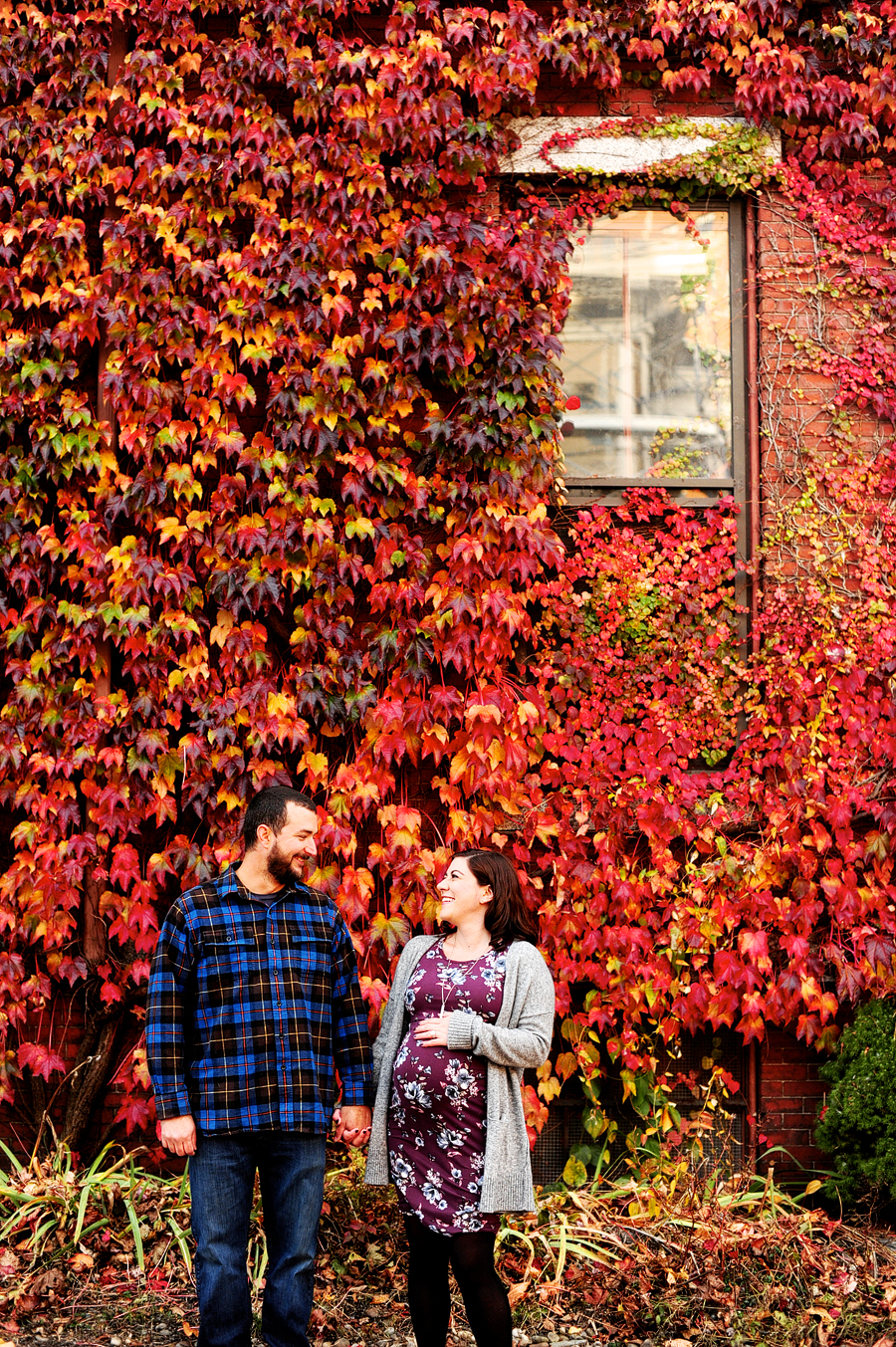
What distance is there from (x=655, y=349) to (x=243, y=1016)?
414 cm

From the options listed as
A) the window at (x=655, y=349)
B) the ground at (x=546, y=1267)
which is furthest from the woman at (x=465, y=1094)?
the window at (x=655, y=349)

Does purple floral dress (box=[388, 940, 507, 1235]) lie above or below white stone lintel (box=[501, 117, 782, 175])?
below

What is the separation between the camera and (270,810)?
Result: 332cm

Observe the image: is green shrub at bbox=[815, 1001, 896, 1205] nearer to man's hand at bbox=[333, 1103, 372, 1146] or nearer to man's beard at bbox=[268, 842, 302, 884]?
man's hand at bbox=[333, 1103, 372, 1146]

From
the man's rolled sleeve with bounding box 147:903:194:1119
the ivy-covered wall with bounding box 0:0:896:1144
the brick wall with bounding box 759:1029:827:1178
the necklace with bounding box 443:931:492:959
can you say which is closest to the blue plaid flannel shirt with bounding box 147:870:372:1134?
the man's rolled sleeve with bounding box 147:903:194:1119

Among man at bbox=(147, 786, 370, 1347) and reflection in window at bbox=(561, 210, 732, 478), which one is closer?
man at bbox=(147, 786, 370, 1347)

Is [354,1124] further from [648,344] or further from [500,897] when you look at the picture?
[648,344]

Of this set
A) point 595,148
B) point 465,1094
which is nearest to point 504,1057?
point 465,1094

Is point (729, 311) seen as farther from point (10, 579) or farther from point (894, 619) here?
point (10, 579)

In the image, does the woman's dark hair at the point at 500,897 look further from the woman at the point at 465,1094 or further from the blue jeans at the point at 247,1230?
the blue jeans at the point at 247,1230

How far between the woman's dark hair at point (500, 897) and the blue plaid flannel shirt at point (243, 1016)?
52 centimetres

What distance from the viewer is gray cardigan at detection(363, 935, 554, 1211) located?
10.4ft

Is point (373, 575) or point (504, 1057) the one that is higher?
point (373, 575)

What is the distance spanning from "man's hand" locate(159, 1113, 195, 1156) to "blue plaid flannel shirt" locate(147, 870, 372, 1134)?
20 mm
